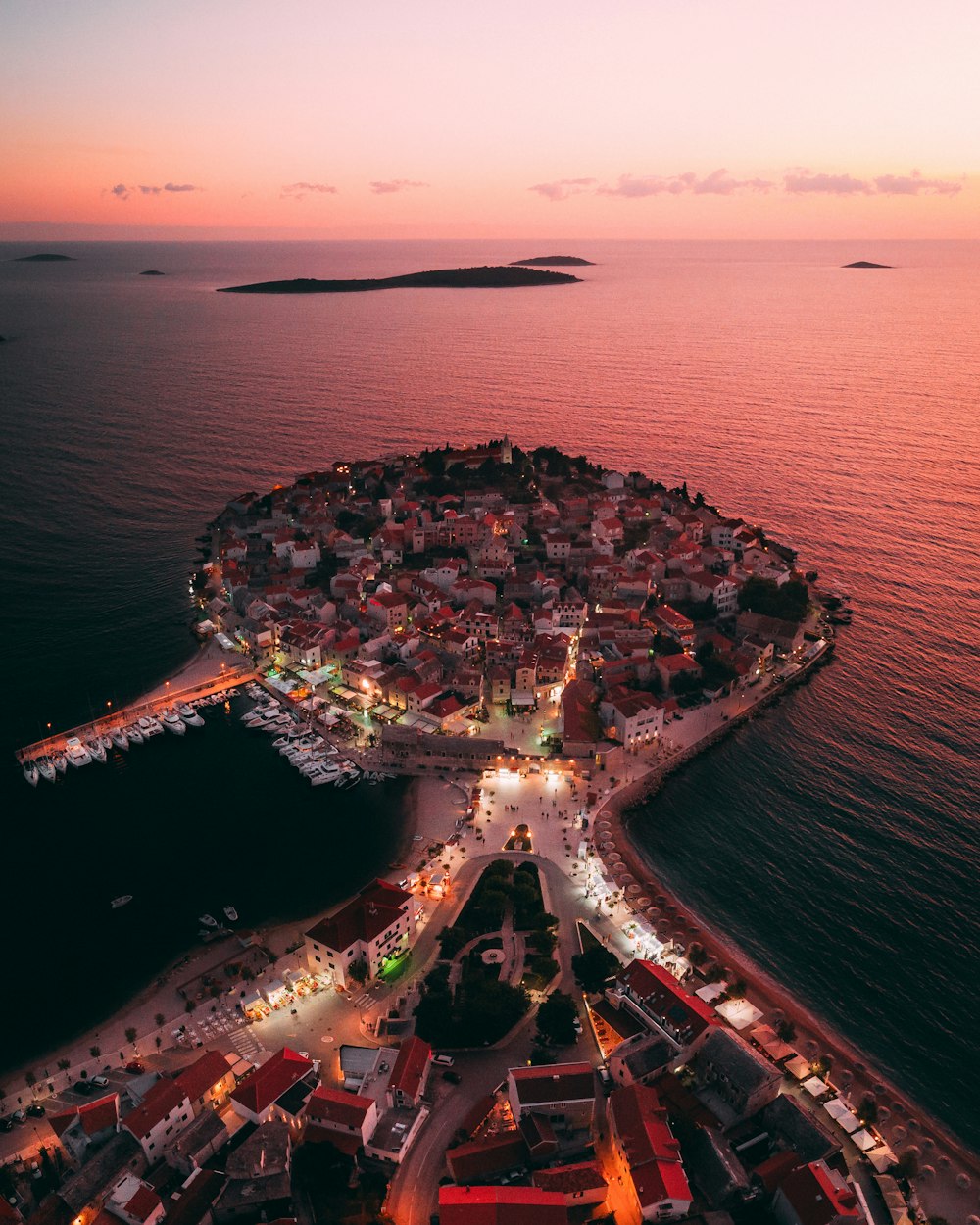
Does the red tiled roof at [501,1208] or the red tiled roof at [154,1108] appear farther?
the red tiled roof at [154,1108]

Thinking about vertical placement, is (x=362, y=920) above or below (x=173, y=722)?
below

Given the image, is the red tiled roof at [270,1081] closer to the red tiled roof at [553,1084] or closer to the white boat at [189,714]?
the red tiled roof at [553,1084]

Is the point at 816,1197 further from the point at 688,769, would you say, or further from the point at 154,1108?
the point at 688,769


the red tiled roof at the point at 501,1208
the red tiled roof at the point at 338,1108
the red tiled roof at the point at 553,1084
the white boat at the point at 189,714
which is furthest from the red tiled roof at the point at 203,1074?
the white boat at the point at 189,714

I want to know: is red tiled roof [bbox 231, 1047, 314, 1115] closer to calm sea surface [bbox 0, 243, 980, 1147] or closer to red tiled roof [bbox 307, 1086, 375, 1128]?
red tiled roof [bbox 307, 1086, 375, 1128]

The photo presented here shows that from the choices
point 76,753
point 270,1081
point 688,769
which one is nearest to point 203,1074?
point 270,1081
